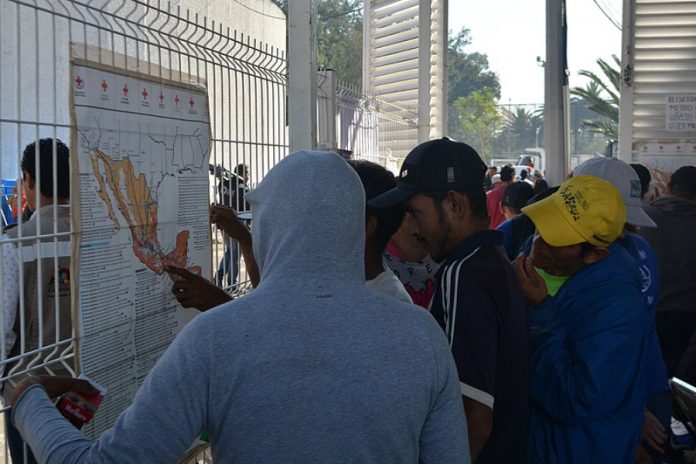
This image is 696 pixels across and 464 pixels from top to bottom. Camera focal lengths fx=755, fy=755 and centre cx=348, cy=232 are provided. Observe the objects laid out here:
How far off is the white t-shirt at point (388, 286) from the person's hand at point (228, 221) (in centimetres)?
108

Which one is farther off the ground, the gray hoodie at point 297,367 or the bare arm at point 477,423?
the gray hoodie at point 297,367

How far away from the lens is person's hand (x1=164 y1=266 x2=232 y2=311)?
111 inches

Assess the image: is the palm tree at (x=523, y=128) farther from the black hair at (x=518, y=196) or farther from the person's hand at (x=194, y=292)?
the person's hand at (x=194, y=292)

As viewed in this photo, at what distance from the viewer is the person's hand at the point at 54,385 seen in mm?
1782

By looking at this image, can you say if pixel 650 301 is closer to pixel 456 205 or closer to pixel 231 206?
pixel 456 205

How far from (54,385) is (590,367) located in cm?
164

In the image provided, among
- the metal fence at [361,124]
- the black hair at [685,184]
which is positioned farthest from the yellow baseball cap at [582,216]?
the black hair at [685,184]

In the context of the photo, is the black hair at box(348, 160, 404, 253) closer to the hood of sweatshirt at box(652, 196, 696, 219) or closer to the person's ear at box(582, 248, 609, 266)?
the person's ear at box(582, 248, 609, 266)

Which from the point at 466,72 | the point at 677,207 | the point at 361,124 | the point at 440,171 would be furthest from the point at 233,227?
the point at 466,72

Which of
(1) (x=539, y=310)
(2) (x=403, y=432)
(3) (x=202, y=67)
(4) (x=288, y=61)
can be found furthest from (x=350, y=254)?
(4) (x=288, y=61)

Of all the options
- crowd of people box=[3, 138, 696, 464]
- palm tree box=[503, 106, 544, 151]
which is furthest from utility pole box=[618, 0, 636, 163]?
palm tree box=[503, 106, 544, 151]

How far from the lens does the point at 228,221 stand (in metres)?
3.47

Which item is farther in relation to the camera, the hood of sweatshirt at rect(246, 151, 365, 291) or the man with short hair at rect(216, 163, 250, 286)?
the man with short hair at rect(216, 163, 250, 286)

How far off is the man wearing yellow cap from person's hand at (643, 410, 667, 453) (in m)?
0.79
